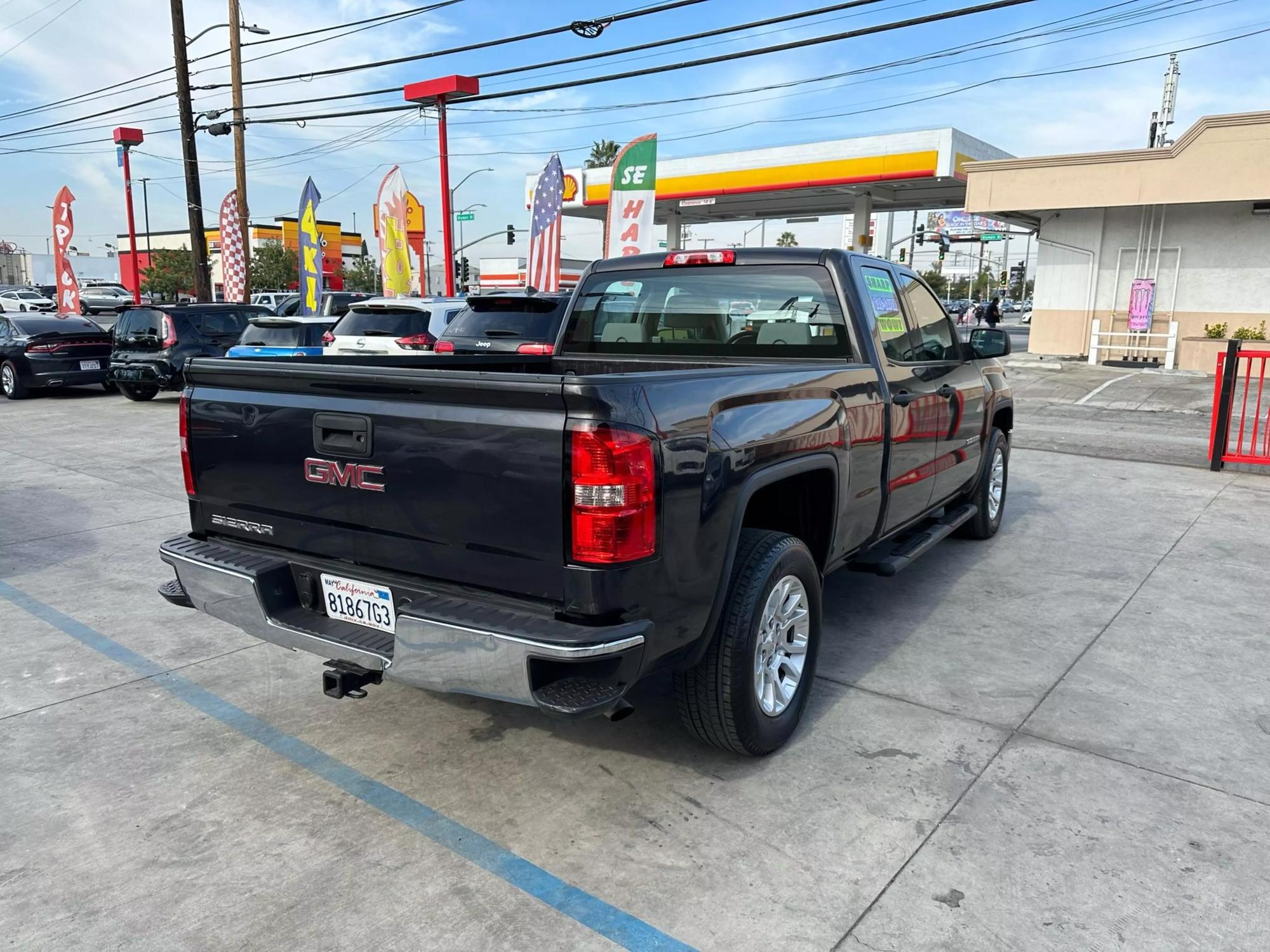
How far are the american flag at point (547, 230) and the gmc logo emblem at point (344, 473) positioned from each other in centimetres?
1656

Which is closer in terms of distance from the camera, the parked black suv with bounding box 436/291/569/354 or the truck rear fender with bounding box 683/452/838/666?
the truck rear fender with bounding box 683/452/838/666

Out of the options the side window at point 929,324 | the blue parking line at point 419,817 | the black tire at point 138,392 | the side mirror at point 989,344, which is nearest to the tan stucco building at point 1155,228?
the side mirror at point 989,344

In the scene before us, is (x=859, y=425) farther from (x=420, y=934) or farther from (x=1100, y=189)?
(x=1100, y=189)

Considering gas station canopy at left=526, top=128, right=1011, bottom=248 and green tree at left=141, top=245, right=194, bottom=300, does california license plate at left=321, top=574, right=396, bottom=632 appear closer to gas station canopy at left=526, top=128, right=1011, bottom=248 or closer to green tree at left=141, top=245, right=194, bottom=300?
gas station canopy at left=526, top=128, right=1011, bottom=248

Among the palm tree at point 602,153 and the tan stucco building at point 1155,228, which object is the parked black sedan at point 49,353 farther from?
the palm tree at point 602,153

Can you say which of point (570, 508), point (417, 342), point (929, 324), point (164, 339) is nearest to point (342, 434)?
point (570, 508)

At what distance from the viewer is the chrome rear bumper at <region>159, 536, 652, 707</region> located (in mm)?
2654

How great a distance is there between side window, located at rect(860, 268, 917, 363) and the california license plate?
2.66 meters

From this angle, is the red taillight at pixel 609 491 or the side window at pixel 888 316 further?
the side window at pixel 888 316

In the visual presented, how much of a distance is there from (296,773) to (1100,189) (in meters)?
21.7

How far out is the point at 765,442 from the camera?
3.28m

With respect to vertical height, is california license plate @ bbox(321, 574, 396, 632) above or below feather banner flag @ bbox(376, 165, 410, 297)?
below

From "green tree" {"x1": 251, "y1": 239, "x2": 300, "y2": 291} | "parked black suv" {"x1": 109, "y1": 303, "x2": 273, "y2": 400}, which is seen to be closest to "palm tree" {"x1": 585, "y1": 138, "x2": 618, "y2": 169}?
"green tree" {"x1": 251, "y1": 239, "x2": 300, "y2": 291}

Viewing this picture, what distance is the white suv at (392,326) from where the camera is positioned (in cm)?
1153
